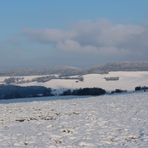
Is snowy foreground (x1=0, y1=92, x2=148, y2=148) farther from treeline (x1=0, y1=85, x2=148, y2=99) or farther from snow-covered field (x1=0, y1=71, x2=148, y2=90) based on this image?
snow-covered field (x1=0, y1=71, x2=148, y2=90)

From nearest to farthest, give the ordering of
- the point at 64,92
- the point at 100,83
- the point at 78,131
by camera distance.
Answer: the point at 78,131
the point at 64,92
the point at 100,83

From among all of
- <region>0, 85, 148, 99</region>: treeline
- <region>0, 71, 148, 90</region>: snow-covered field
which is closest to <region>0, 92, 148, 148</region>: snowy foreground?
<region>0, 85, 148, 99</region>: treeline

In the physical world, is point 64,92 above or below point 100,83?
below

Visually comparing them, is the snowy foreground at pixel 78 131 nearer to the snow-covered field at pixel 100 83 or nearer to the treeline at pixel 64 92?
the treeline at pixel 64 92

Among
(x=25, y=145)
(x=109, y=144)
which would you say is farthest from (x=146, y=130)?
(x=25, y=145)

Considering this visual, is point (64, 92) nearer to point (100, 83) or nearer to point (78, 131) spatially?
point (100, 83)

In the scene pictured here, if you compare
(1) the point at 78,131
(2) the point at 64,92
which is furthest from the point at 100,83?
(1) the point at 78,131

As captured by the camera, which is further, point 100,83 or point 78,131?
point 100,83

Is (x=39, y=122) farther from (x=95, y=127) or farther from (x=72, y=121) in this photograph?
(x=95, y=127)

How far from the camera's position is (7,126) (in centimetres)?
2358

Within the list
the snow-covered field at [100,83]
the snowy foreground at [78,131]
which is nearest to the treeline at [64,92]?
the snow-covered field at [100,83]

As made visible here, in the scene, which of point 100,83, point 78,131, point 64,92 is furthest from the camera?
point 100,83

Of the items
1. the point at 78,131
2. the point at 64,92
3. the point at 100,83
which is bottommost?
the point at 78,131

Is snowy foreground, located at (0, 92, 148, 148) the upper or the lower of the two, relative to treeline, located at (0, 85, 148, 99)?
lower
